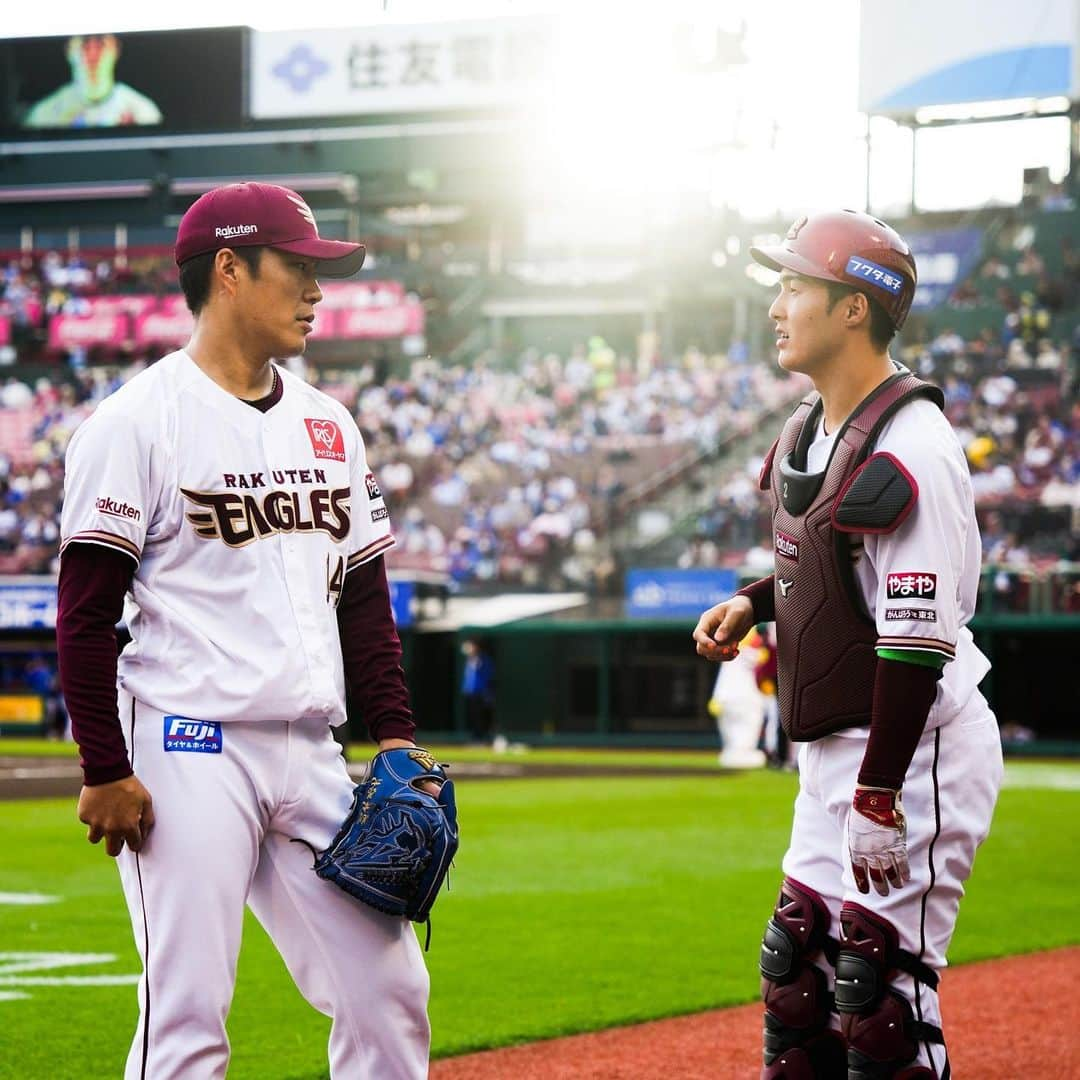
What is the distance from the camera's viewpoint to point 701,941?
8.80m

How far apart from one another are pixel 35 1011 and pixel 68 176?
44762 millimetres

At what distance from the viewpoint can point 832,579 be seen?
156 inches

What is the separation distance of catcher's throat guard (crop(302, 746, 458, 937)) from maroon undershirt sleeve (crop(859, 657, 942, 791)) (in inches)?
35.6

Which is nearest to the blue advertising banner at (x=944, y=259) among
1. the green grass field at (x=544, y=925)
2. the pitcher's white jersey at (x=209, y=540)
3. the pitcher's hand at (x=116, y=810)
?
the green grass field at (x=544, y=925)

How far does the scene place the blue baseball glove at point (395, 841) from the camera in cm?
367

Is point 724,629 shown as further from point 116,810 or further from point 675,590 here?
point 675,590

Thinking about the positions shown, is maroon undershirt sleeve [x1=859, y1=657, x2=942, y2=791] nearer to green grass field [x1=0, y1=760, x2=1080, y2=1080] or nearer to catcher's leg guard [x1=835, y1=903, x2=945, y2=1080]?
catcher's leg guard [x1=835, y1=903, x2=945, y2=1080]

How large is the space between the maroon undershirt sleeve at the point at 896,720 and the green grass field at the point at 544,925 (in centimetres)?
298

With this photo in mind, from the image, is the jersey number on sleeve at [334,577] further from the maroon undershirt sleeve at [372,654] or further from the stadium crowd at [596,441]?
the stadium crowd at [596,441]

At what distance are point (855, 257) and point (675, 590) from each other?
2325 cm

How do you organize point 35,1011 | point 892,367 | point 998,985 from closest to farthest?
point 892,367 < point 35,1011 < point 998,985

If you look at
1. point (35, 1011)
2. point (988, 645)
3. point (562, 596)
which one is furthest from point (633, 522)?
point (35, 1011)

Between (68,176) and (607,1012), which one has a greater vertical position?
(68,176)

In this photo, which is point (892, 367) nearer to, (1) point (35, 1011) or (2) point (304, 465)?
(2) point (304, 465)
